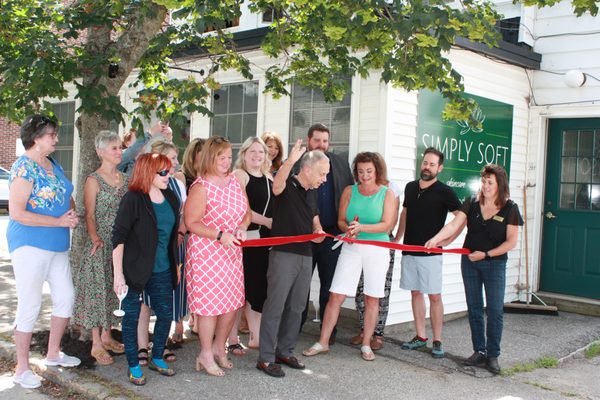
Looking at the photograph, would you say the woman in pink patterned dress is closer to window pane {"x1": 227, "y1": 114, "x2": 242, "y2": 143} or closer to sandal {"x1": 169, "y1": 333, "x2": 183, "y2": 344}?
sandal {"x1": 169, "y1": 333, "x2": 183, "y2": 344}

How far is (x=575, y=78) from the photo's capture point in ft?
25.7

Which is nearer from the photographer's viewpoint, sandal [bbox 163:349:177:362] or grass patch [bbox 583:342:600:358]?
sandal [bbox 163:349:177:362]

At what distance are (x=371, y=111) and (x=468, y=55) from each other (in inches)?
61.7

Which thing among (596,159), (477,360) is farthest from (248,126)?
(596,159)

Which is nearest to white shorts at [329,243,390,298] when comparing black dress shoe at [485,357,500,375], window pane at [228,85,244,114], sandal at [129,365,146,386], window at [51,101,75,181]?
black dress shoe at [485,357,500,375]

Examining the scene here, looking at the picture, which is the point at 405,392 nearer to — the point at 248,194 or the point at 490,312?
the point at 490,312

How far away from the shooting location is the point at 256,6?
6250 mm

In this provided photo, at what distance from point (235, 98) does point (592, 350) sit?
5.38m

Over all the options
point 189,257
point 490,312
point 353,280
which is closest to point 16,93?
point 189,257

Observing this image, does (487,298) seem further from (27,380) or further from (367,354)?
(27,380)

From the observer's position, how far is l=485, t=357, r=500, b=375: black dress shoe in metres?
5.41

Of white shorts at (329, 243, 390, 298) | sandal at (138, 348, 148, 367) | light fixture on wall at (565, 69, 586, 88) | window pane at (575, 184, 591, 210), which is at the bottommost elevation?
sandal at (138, 348, 148, 367)

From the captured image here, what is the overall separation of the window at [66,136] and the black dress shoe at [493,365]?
8498 mm

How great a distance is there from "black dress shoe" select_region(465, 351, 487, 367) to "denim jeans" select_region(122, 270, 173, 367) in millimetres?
2693
